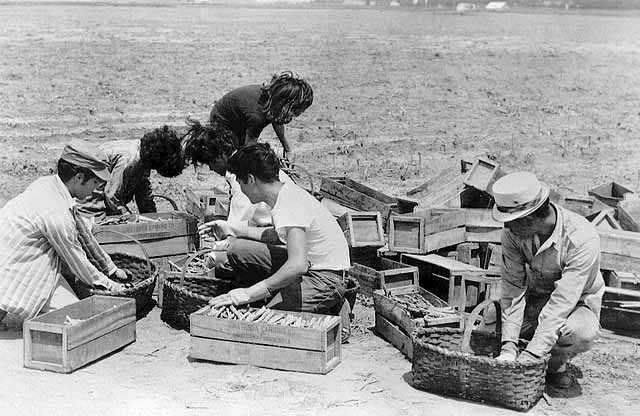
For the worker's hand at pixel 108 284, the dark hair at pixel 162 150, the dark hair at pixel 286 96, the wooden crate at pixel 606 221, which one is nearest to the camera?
the worker's hand at pixel 108 284

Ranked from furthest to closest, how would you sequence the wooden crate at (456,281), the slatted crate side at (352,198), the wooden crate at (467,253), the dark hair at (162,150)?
the slatted crate side at (352,198), the wooden crate at (467,253), the dark hair at (162,150), the wooden crate at (456,281)

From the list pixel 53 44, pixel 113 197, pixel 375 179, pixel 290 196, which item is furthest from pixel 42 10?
pixel 290 196

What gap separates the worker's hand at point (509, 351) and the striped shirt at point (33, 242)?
3.23m

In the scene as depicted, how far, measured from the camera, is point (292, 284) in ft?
20.4

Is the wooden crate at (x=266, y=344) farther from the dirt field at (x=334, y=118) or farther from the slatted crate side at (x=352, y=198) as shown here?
the slatted crate side at (x=352, y=198)

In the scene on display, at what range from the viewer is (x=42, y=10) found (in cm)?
3969

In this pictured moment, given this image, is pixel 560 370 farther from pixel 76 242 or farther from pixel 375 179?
pixel 375 179

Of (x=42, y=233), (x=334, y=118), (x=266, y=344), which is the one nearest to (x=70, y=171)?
(x=42, y=233)

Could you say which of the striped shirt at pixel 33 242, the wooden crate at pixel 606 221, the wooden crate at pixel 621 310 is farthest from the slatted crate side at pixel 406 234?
the striped shirt at pixel 33 242

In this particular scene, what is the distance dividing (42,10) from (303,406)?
1509 inches

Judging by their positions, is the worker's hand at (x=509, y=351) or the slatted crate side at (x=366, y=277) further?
the slatted crate side at (x=366, y=277)

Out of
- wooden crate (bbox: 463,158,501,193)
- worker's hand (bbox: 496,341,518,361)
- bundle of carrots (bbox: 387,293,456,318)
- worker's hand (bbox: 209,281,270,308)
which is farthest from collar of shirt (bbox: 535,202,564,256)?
wooden crate (bbox: 463,158,501,193)

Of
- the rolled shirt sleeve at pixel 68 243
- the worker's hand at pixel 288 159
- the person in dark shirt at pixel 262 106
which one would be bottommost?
the rolled shirt sleeve at pixel 68 243

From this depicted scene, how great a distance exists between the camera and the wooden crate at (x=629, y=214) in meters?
8.47
